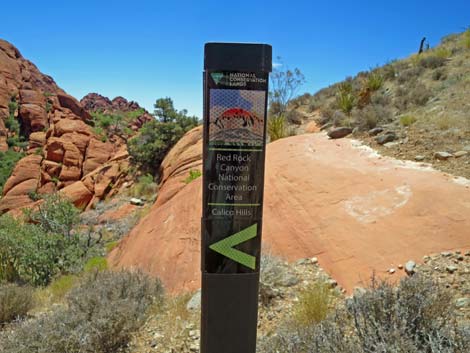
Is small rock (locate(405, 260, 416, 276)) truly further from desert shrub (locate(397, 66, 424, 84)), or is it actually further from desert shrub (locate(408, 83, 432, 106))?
desert shrub (locate(397, 66, 424, 84))

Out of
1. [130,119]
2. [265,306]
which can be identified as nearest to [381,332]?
[265,306]

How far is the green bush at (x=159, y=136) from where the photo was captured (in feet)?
60.3

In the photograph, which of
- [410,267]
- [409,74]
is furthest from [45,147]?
[410,267]

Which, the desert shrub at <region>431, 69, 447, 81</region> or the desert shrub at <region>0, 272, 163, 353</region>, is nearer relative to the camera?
the desert shrub at <region>0, 272, 163, 353</region>

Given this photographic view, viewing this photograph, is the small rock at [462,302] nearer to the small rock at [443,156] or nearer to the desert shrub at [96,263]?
the small rock at [443,156]

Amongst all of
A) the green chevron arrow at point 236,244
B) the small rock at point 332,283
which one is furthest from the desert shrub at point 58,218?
the green chevron arrow at point 236,244

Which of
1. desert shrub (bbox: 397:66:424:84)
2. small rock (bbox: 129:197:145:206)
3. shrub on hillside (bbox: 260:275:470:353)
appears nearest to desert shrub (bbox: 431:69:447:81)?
desert shrub (bbox: 397:66:424:84)

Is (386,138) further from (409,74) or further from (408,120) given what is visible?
(409,74)

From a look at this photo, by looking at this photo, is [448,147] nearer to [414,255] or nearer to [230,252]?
[414,255]

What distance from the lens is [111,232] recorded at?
1309 centimetres

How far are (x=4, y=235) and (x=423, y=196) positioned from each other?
10.00 meters

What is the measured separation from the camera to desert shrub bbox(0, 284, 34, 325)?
5.06 meters

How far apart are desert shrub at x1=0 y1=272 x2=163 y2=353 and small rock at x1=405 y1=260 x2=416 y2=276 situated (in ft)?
10.1

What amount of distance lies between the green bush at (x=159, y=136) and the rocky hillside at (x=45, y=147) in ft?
7.62
